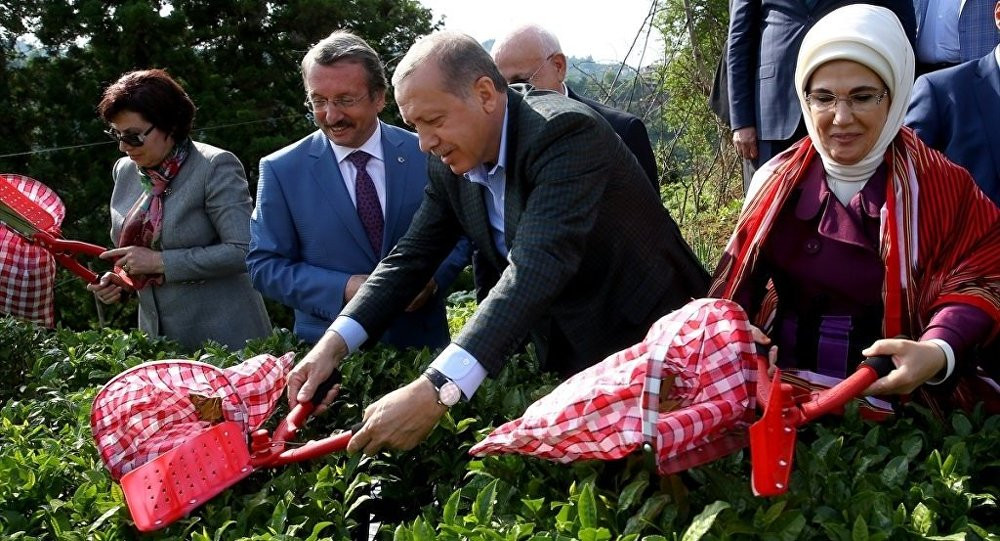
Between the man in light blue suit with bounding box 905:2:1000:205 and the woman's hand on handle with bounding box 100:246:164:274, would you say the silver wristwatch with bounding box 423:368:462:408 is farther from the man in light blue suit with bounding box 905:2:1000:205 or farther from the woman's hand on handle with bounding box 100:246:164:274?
the woman's hand on handle with bounding box 100:246:164:274

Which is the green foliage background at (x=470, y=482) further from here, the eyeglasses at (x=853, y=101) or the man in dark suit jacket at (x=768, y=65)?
the man in dark suit jacket at (x=768, y=65)

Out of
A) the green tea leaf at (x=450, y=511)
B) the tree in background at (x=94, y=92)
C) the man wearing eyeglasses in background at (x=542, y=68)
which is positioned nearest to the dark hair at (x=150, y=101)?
the man wearing eyeglasses in background at (x=542, y=68)

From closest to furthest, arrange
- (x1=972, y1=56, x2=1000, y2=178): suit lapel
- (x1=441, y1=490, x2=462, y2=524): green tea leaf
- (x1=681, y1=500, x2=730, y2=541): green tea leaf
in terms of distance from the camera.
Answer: (x1=681, y1=500, x2=730, y2=541): green tea leaf
(x1=441, y1=490, x2=462, y2=524): green tea leaf
(x1=972, y1=56, x2=1000, y2=178): suit lapel

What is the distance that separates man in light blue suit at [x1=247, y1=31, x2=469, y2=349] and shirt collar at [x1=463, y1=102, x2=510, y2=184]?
895 millimetres

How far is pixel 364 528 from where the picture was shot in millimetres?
2385

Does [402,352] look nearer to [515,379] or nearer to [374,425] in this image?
[515,379]

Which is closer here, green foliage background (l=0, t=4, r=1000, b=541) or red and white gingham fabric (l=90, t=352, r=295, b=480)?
green foliage background (l=0, t=4, r=1000, b=541)

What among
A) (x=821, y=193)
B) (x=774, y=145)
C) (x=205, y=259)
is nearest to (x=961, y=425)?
(x=821, y=193)

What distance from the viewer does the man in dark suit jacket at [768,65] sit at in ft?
12.3

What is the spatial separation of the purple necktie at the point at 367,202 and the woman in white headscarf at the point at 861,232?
158 centimetres

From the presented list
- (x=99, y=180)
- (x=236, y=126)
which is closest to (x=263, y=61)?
(x=236, y=126)

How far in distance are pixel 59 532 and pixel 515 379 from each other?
4.51 feet

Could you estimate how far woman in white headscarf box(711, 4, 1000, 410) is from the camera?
2.29 metres

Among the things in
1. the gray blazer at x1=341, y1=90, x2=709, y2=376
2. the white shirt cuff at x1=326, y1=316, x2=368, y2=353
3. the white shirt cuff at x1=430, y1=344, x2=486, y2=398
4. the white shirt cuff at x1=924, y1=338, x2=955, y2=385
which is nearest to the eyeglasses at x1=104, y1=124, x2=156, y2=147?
the gray blazer at x1=341, y1=90, x2=709, y2=376
